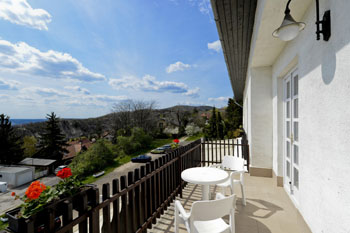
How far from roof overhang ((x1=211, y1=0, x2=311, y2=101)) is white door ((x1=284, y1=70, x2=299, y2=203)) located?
0.67 metres

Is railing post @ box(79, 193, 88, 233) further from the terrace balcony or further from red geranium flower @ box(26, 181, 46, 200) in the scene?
red geranium flower @ box(26, 181, 46, 200)

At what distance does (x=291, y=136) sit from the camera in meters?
2.80

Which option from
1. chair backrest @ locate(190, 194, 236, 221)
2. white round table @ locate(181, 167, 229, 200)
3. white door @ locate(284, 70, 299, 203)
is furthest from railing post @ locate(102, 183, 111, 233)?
white door @ locate(284, 70, 299, 203)

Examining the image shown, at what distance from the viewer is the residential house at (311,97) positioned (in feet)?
3.58

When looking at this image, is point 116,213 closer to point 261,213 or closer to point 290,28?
point 261,213

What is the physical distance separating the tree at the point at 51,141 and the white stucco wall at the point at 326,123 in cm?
3044

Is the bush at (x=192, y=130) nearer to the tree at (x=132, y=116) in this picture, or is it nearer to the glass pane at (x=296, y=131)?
the tree at (x=132, y=116)

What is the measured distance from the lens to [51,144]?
24406 mm

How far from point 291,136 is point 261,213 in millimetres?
1390

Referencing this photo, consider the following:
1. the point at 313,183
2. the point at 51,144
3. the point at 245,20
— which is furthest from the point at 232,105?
the point at 51,144

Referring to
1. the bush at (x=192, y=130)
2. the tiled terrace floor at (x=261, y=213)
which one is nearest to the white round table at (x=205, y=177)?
the tiled terrace floor at (x=261, y=213)

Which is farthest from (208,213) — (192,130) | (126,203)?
(192,130)

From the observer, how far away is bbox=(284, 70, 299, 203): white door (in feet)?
8.54

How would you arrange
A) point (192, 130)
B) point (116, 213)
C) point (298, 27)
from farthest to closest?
1. point (192, 130)
2. point (116, 213)
3. point (298, 27)
